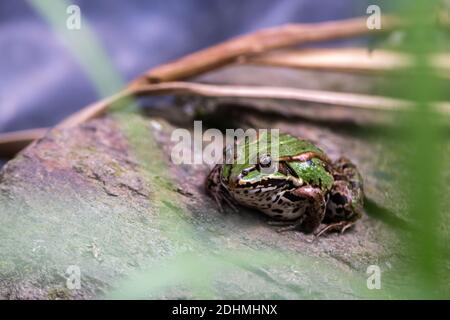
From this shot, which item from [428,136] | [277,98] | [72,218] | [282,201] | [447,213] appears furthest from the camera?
[277,98]

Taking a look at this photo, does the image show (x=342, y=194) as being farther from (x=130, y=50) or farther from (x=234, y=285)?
(x=130, y=50)

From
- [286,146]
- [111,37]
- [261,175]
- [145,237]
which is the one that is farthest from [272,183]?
[111,37]

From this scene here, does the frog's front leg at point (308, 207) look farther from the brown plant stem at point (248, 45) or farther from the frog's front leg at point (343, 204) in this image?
the brown plant stem at point (248, 45)

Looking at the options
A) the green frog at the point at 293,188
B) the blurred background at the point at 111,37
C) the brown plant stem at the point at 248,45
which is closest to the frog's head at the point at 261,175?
the green frog at the point at 293,188

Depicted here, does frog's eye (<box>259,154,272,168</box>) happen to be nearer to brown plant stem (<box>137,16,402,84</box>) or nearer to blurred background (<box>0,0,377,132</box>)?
brown plant stem (<box>137,16,402,84</box>)

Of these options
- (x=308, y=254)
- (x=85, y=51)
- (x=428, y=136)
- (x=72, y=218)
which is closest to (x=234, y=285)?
(x=308, y=254)

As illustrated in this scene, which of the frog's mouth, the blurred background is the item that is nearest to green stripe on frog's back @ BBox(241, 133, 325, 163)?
the frog's mouth

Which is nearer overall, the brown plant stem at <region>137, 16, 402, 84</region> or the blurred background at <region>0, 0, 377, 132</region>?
the brown plant stem at <region>137, 16, 402, 84</region>
